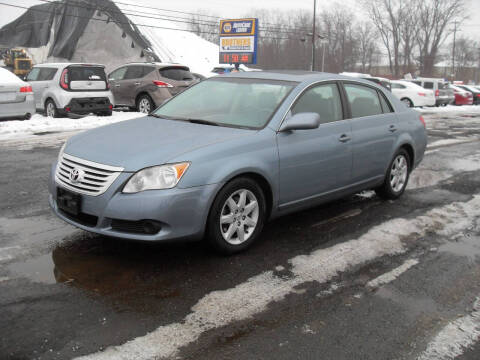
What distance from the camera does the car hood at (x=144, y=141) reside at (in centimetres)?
395

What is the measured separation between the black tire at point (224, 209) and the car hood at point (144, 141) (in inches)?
15.6

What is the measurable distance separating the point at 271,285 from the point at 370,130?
2587mm

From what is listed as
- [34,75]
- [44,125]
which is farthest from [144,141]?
A: [34,75]

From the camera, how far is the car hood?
13.0ft

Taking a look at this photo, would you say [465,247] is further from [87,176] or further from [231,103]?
[87,176]

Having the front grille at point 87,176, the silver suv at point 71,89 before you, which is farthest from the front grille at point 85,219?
the silver suv at point 71,89

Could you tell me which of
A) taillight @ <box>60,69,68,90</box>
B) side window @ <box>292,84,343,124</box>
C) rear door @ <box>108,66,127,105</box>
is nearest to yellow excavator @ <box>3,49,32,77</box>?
rear door @ <box>108,66,127,105</box>

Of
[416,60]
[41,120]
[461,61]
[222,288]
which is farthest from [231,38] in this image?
[461,61]

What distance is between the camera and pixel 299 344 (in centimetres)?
300

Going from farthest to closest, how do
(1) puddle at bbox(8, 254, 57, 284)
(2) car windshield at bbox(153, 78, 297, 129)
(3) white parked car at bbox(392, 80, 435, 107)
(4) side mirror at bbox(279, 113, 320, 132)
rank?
(3) white parked car at bbox(392, 80, 435, 107) → (2) car windshield at bbox(153, 78, 297, 129) → (4) side mirror at bbox(279, 113, 320, 132) → (1) puddle at bbox(8, 254, 57, 284)

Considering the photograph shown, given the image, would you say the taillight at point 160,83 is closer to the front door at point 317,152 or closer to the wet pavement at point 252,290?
A: the wet pavement at point 252,290

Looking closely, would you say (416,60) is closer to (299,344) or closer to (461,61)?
(461,61)

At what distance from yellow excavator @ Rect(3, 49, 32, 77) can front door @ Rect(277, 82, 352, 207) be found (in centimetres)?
3400

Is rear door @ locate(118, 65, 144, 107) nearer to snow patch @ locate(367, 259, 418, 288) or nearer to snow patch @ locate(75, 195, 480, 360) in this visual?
snow patch @ locate(75, 195, 480, 360)
